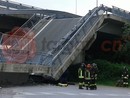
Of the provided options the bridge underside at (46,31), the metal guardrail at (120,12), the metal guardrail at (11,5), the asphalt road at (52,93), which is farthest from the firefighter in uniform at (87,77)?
the metal guardrail at (11,5)

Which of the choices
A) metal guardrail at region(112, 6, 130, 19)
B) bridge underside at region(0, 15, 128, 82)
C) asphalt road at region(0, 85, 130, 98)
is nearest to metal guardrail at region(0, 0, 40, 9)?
bridge underside at region(0, 15, 128, 82)

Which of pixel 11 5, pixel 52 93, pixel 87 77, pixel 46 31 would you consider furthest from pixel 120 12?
pixel 52 93

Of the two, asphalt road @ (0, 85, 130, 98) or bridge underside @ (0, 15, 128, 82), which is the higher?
bridge underside @ (0, 15, 128, 82)

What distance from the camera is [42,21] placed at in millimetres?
35594

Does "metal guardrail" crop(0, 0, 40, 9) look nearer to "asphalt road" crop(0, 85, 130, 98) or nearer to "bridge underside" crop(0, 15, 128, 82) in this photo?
"bridge underside" crop(0, 15, 128, 82)

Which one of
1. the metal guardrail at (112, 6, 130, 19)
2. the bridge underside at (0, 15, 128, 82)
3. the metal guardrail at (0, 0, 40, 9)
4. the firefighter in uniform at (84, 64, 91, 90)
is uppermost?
the metal guardrail at (0, 0, 40, 9)

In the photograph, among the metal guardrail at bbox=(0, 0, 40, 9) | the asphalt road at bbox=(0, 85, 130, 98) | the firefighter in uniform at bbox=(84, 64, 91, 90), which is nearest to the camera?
the asphalt road at bbox=(0, 85, 130, 98)

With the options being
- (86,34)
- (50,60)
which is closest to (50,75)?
(50,60)

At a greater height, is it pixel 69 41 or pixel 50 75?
pixel 69 41

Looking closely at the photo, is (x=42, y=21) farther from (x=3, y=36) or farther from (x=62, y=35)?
(x=3, y=36)

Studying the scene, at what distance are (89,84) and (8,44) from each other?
20.4 ft

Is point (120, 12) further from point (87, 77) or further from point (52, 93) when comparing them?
point (52, 93)

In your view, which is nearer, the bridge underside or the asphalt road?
the asphalt road

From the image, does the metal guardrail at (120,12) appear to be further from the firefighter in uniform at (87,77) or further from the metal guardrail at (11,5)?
the firefighter in uniform at (87,77)
